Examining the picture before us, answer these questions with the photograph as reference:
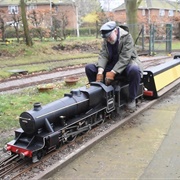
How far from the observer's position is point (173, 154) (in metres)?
4.15

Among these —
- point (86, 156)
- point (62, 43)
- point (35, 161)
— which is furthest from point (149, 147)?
point (62, 43)

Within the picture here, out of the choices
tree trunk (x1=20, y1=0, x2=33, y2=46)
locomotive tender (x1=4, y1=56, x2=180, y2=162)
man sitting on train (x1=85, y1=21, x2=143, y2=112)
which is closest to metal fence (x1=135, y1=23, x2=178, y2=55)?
tree trunk (x1=20, y1=0, x2=33, y2=46)

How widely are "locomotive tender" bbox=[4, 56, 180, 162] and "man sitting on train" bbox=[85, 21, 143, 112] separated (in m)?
0.23

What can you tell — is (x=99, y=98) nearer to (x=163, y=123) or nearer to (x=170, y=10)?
(x=163, y=123)

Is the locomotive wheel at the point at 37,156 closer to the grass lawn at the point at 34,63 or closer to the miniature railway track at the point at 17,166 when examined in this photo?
the miniature railway track at the point at 17,166

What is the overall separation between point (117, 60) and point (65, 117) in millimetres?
1812

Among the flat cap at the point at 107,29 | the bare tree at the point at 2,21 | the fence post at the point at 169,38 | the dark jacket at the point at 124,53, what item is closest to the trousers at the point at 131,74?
the dark jacket at the point at 124,53

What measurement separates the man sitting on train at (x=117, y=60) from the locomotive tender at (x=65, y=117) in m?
0.23

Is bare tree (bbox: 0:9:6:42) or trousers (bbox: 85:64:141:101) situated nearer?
trousers (bbox: 85:64:141:101)

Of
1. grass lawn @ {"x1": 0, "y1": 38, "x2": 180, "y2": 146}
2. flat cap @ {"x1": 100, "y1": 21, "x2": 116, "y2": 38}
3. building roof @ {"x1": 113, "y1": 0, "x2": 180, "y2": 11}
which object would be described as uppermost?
building roof @ {"x1": 113, "y1": 0, "x2": 180, "y2": 11}

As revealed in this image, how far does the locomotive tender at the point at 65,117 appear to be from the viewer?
383 centimetres

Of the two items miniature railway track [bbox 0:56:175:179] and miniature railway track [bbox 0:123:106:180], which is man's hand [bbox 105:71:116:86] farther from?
miniature railway track [bbox 0:123:106:180]

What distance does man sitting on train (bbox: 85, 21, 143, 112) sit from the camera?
17.1 feet

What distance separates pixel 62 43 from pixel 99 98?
56.6ft
